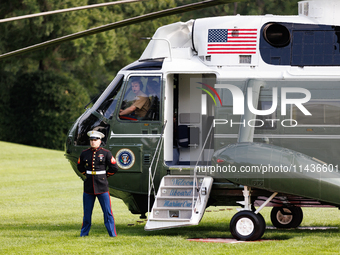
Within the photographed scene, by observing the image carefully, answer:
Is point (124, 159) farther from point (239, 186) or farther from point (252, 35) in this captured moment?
point (252, 35)

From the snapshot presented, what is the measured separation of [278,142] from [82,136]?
3.12 meters

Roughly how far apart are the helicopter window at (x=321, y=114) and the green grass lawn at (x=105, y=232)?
1725 mm

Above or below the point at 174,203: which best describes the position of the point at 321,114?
above

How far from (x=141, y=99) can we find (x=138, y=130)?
1.68 feet

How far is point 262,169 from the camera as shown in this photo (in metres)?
7.80

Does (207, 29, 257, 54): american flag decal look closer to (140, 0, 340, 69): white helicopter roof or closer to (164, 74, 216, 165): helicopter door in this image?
(140, 0, 340, 69): white helicopter roof

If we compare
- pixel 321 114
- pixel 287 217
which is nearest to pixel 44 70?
pixel 287 217

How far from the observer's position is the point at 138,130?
8875 millimetres

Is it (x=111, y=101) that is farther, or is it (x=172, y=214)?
(x=111, y=101)

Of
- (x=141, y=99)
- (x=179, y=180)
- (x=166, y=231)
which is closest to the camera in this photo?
(x=179, y=180)

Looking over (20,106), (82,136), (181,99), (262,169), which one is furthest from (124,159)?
(20,106)

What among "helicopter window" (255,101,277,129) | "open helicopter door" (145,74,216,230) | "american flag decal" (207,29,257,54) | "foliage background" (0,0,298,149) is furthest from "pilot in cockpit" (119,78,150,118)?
"foliage background" (0,0,298,149)

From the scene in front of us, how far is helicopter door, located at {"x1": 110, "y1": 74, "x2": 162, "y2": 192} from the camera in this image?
29.0 ft

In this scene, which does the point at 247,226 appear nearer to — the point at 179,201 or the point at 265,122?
the point at 179,201
